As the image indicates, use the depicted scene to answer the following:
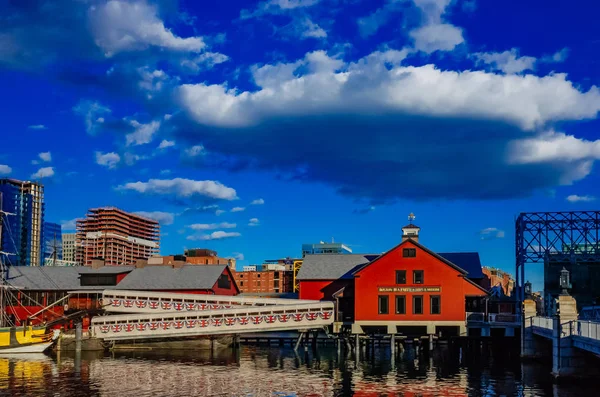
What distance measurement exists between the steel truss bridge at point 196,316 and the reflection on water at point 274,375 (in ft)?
7.78

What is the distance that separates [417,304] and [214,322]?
18.3 meters

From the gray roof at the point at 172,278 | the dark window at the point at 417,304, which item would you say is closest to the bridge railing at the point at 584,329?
the dark window at the point at 417,304

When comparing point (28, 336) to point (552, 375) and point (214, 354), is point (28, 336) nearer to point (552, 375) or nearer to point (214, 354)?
point (214, 354)

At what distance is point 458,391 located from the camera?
4150 centimetres

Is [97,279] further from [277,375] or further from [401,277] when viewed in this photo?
[277,375]

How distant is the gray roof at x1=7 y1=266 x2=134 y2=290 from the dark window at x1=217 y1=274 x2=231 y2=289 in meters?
10.4

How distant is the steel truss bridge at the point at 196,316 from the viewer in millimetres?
61406

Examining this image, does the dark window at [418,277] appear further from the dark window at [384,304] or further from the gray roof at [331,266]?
the gray roof at [331,266]

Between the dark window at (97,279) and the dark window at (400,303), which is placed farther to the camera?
the dark window at (97,279)

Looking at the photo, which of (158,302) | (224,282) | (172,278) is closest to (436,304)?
(158,302)

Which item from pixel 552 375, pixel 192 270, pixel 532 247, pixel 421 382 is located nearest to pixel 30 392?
pixel 421 382

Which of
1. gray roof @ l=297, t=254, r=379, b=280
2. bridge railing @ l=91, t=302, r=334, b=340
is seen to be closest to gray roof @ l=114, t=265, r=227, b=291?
bridge railing @ l=91, t=302, r=334, b=340

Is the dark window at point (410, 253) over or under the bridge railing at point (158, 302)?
over

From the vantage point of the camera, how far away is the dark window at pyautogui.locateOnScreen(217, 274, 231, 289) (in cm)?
7856
